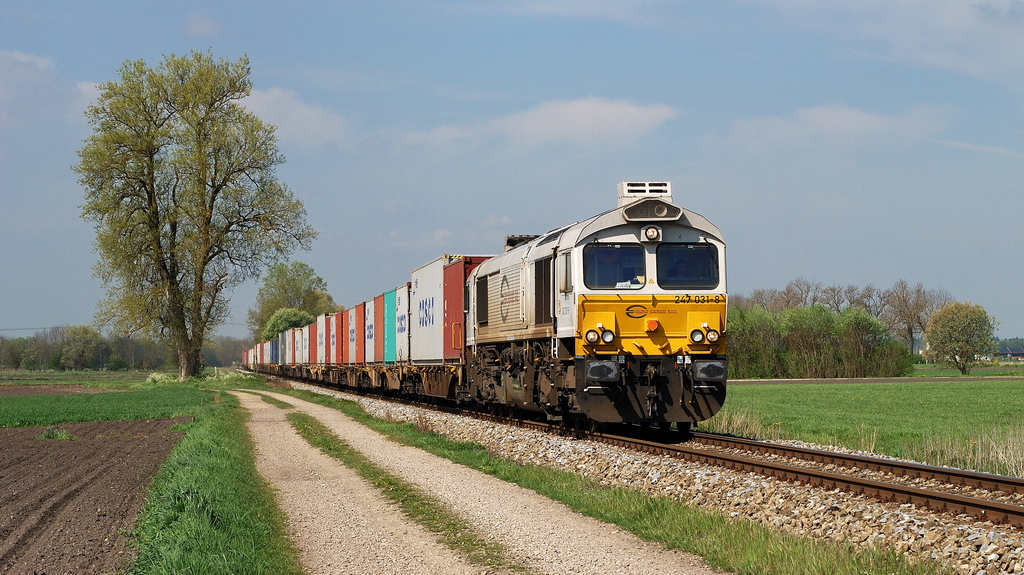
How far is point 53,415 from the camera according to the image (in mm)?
32219

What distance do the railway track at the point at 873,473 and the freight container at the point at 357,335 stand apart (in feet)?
86.2

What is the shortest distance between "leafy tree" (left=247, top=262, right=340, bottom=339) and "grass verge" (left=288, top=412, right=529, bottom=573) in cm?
11976

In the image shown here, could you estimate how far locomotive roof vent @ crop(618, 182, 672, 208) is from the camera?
1659cm

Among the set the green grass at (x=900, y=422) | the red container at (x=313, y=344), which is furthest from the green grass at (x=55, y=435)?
the red container at (x=313, y=344)

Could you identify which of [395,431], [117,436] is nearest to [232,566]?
[395,431]

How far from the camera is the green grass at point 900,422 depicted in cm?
1500

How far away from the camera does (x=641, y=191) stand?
16.7 m

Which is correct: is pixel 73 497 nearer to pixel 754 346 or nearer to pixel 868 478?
pixel 868 478

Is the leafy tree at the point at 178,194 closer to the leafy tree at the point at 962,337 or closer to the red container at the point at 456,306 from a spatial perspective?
the red container at the point at 456,306

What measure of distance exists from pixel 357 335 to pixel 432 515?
32711 mm

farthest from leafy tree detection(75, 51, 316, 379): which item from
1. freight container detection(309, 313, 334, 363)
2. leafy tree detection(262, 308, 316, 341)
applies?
leafy tree detection(262, 308, 316, 341)

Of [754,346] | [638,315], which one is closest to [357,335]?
[638,315]

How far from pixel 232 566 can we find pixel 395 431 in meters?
14.2

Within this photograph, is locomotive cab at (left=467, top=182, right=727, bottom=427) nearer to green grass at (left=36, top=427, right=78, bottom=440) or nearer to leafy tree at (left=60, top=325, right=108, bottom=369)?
green grass at (left=36, top=427, right=78, bottom=440)
